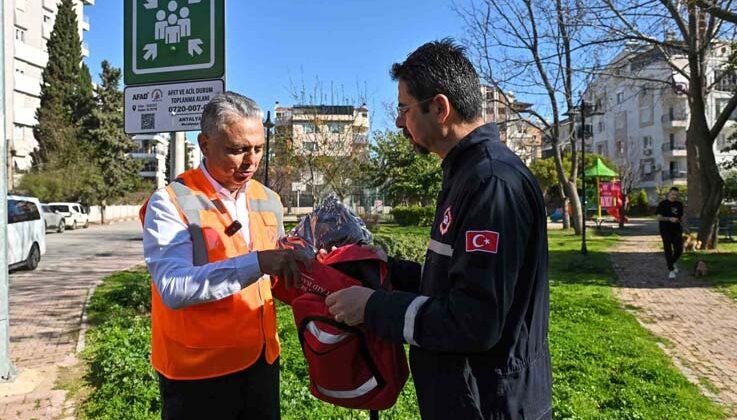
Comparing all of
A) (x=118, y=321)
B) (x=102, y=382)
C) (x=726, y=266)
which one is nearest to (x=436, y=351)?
(x=102, y=382)

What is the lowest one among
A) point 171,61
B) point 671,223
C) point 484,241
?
point 671,223

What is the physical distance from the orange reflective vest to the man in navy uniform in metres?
0.60

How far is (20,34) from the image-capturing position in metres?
48.3

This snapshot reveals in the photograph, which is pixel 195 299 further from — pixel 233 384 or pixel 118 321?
pixel 118 321

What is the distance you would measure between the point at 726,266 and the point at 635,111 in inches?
2023

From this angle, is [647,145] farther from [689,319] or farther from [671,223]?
[689,319]

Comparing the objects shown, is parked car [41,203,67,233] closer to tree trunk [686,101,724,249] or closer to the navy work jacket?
tree trunk [686,101,724,249]

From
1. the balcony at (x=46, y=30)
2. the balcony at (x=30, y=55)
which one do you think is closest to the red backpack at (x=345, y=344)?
the balcony at (x=30, y=55)

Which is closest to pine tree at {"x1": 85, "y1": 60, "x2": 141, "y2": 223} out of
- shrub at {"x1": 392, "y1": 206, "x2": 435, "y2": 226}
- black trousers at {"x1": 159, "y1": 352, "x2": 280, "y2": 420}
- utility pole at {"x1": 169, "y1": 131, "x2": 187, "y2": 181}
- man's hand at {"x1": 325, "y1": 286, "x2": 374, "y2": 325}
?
shrub at {"x1": 392, "y1": 206, "x2": 435, "y2": 226}

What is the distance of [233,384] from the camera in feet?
7.56

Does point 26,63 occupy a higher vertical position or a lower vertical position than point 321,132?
higher

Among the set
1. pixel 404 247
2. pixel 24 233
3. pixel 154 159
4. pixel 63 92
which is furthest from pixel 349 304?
pixel 154 159

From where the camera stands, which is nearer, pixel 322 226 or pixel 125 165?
pixel 322 226

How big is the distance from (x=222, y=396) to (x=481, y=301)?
1249 millimetres
